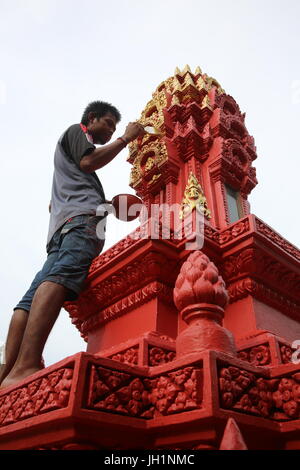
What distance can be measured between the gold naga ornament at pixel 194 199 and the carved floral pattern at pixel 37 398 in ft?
9.32

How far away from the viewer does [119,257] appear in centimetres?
384

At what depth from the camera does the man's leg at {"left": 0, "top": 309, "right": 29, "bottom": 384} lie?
289cm

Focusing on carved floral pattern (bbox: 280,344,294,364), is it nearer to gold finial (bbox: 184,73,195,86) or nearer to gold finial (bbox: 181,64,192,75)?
gold finial (bbox: 184,73,195,86)

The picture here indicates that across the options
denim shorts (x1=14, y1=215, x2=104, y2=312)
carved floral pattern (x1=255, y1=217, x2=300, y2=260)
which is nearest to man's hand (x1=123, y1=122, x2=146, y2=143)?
denim shorts (x1=14, y1=215, x2=104, y2=312)

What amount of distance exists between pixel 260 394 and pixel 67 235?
1960 mm

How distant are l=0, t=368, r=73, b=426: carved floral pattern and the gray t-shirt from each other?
1508mm

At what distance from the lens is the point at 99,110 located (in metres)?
3.93

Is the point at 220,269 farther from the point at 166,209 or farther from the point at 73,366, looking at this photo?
the point at 73,366

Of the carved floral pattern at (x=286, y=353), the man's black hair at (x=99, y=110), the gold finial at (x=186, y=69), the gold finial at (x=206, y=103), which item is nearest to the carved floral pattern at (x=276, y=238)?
the carved floral pattern at (x=286, y=353)

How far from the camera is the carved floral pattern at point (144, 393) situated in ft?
6.65

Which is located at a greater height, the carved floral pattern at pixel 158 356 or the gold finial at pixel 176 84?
the gold finial at pixel 176 84

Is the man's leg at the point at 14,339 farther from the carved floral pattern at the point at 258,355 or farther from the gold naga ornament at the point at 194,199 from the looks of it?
the gold naga ornament at the point at 194,199

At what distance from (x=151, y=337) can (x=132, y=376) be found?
784 mm
